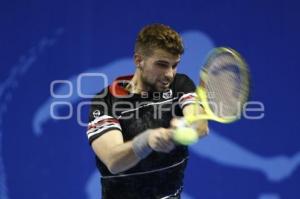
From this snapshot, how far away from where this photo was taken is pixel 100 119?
200cm

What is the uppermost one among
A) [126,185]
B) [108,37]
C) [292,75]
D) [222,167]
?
[108,37]

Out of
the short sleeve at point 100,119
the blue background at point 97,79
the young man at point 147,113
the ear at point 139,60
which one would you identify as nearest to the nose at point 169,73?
the young man at point 147,113

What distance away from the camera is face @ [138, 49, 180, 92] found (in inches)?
76.0

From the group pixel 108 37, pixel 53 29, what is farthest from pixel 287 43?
pixel 53 29

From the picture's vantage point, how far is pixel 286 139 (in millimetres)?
3430

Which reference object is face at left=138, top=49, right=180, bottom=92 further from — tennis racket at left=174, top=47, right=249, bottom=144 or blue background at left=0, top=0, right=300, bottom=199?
blue background at left=0, top=0, right=300, bottom=199

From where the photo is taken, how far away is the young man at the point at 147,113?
76.4 inches

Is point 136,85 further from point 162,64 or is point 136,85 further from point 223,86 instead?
point 223,86

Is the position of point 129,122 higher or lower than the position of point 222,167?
higher

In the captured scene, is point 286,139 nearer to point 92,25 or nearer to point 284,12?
point 284,12

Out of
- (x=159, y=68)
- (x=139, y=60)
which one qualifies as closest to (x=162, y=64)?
(x=159, y=68)

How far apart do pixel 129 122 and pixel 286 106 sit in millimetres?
1644

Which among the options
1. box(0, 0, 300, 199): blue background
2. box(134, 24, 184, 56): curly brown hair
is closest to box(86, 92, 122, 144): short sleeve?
box(134, 24, 184, 56): curly brown hair

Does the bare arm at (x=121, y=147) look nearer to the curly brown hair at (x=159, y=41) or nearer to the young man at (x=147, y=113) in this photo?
the young man at (x=147, y=113)
